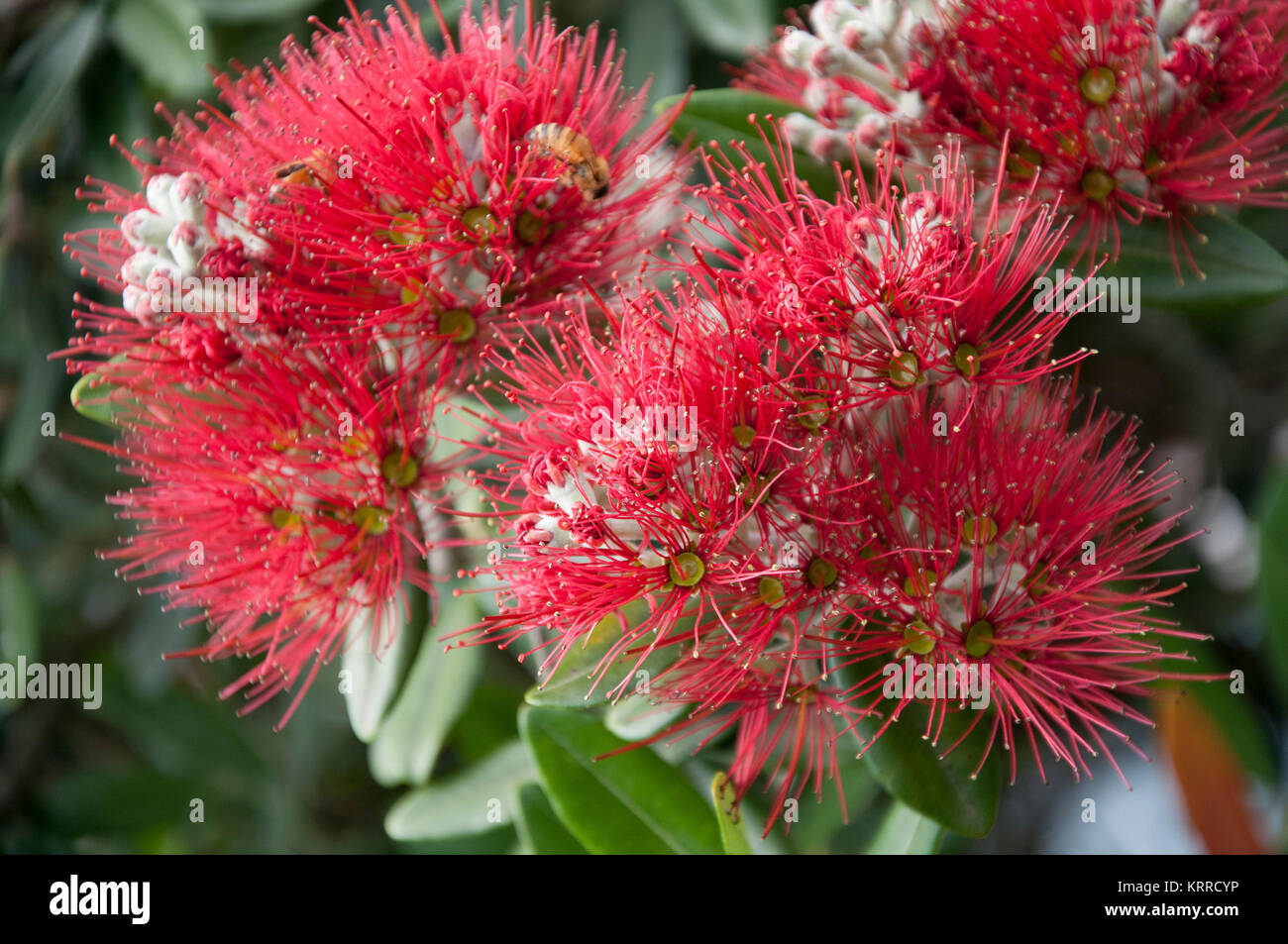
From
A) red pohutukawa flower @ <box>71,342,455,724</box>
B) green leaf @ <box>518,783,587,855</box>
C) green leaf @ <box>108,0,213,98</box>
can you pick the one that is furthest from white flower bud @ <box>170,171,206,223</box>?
green leaf @ <box>518,783,587,855</box>

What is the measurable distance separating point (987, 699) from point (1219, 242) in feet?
2.33

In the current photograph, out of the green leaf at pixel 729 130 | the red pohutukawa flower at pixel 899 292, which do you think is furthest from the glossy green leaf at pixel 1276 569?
the green leaf at pixel 729 130

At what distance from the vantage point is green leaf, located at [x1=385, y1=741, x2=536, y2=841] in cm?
171

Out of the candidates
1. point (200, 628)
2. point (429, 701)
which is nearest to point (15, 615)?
point (200, 628)

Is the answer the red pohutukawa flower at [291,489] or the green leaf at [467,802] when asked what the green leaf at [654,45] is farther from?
the green leaf at [467,802]

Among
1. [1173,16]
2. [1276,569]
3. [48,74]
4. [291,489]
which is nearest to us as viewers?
[1173,16]

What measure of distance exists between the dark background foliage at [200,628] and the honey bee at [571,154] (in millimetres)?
602

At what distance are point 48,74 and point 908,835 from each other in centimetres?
215

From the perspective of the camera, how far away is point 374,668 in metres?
1.57

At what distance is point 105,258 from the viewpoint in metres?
1.53

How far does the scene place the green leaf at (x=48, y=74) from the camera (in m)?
1.99

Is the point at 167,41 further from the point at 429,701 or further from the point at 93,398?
the point at 429,701

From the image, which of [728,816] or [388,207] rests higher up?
[388,207]

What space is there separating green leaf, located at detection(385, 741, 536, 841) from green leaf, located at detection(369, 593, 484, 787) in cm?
8
